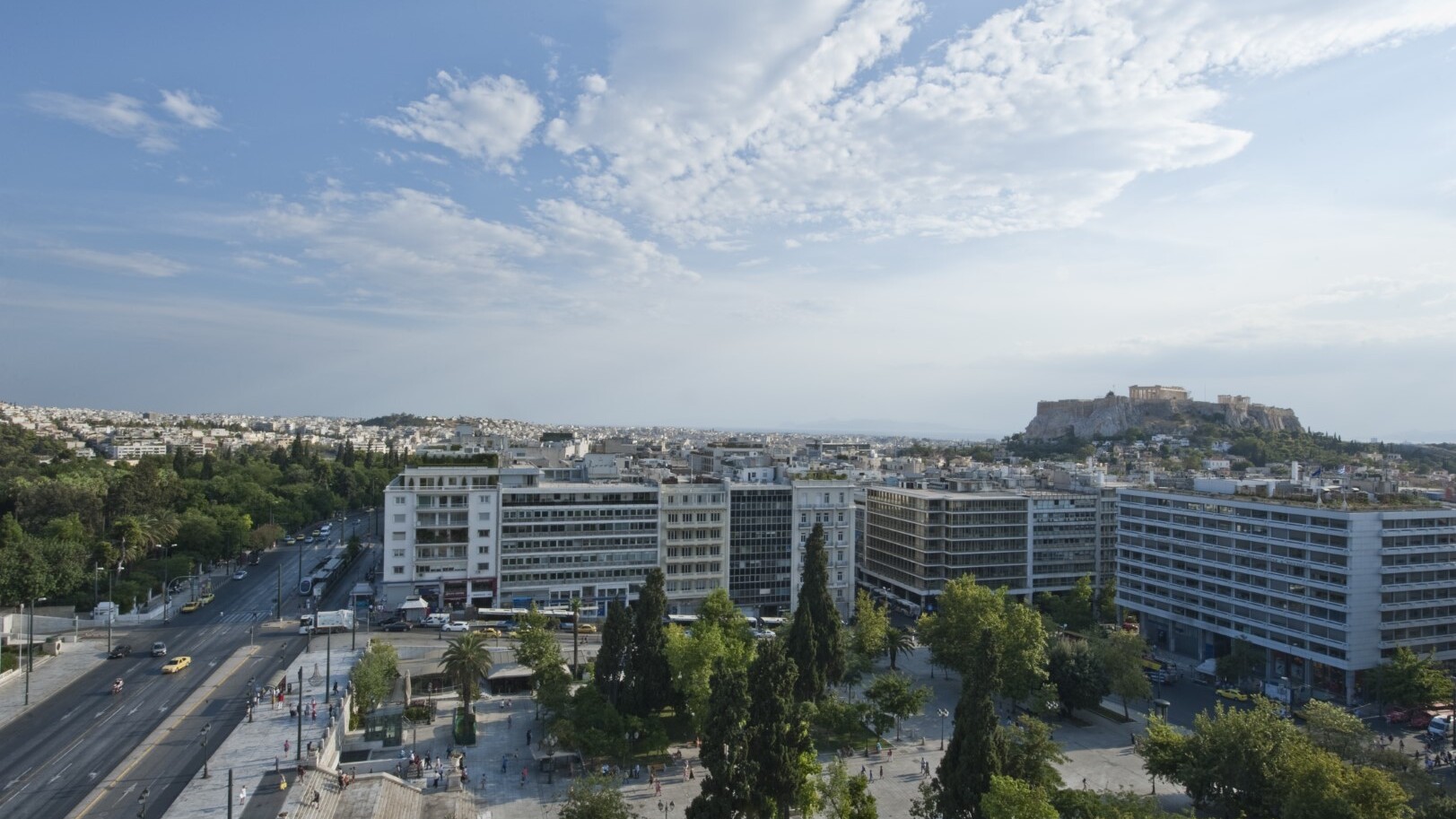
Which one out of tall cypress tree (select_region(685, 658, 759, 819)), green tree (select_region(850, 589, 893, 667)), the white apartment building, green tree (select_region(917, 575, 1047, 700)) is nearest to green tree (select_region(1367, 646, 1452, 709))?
green tree (select_region(917, 575, 1047, 700))

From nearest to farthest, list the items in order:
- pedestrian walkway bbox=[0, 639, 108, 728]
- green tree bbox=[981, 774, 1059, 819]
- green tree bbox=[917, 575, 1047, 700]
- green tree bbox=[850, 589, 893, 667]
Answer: green tree bbox=[981, 774, 1059, 819] < pedestrian walkway bbox=[0, 639, 108, 728] < green tree bbox=[917, 575, 1047, 700] < green tree bbox=[850, 589, 893, 667]

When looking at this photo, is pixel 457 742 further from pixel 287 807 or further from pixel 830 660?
pixel 830 660

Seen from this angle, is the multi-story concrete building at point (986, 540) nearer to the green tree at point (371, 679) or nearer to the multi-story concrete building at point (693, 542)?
the multi-story concrete building at point (693, 542)

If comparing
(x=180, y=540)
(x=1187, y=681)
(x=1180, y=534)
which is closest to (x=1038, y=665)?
(x=1187, y=681)

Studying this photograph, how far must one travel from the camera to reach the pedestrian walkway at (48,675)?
1592 inches

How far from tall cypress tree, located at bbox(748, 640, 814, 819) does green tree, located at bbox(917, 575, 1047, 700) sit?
51.2 ft

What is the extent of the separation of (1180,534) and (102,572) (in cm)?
7854

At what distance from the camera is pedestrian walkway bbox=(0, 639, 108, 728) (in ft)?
133

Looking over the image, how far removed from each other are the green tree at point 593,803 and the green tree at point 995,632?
20.1 m

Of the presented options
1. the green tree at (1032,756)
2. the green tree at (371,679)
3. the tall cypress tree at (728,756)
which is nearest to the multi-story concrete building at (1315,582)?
the green tree at (1032,756)

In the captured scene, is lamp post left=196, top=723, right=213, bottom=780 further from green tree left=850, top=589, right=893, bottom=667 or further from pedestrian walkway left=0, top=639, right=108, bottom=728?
green tree left=850, top=589, right=893, bottom=667

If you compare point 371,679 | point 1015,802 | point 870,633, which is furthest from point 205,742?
point 870,633

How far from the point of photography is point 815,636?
44094 mm

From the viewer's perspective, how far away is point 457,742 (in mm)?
39750
